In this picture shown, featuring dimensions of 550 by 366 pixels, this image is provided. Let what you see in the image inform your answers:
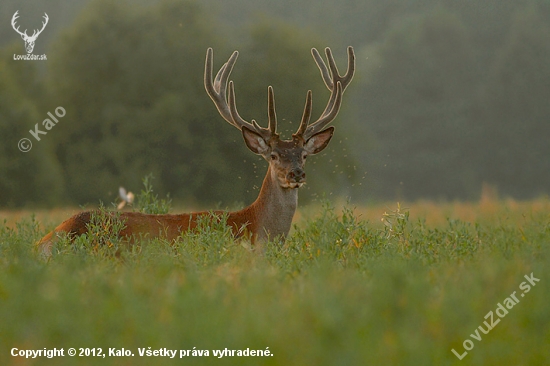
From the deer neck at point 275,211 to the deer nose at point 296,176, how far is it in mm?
238

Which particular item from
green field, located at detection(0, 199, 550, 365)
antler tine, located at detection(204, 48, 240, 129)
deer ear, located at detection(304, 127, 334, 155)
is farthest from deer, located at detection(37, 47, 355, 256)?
green field, located at detection(0, 199, 550, 365)

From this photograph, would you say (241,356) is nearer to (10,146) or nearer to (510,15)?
(10,146)

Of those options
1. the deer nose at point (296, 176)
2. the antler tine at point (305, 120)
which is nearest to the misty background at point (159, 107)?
the antler tine at point (305, 120)

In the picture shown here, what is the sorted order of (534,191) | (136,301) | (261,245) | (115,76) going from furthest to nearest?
(534,191)
(115,76)
(261,245)
(136,301)

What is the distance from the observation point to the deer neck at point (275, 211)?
6883 mm

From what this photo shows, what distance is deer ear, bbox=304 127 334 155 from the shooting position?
23.8ft

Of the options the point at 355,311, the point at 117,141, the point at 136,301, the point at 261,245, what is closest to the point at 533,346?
the point at 355,311

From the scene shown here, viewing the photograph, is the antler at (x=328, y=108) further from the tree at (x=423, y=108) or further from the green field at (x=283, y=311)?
the tree at (x=423, y=108)

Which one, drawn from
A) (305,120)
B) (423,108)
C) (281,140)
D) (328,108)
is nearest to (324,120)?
(328,108)

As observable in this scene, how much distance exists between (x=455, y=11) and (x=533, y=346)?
46987mm

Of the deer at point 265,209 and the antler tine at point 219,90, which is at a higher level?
the antler tine at point 219,90

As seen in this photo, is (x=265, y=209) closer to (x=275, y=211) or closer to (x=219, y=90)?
(x=275, y=211)

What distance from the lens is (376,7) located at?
49812 millimetres

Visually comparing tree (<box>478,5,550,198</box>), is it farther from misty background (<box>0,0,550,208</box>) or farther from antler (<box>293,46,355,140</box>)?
antler (<box>293,46,355,140</box>)
